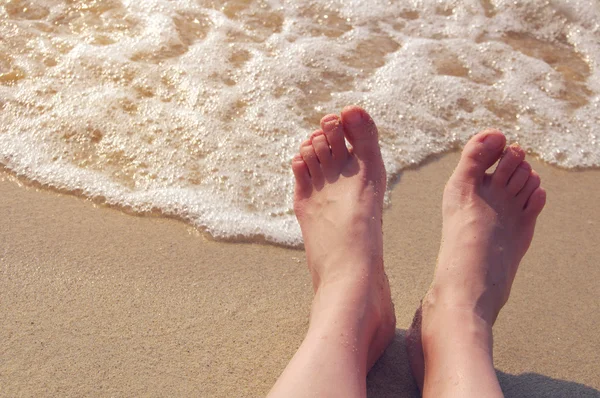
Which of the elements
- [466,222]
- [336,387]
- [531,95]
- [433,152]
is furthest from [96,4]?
[336,387]

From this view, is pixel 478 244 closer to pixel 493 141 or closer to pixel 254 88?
pixel 493 141

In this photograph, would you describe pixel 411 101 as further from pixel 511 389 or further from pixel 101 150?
pixel 511 389

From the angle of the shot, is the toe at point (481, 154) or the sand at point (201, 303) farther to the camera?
the toe at point (481, 154)

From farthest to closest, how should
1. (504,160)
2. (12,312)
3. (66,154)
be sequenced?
(66,154) → (504,160) → (12,312)

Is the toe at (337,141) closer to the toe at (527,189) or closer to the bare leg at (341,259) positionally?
the bare leg at (341,259)

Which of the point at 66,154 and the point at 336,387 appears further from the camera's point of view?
the point at 66,154

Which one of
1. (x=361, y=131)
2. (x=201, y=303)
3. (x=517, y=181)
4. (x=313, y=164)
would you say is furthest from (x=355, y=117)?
(x=201, y=303)

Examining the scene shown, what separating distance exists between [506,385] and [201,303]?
0.70 m

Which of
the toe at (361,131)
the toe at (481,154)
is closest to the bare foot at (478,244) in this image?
the toe at (481,154)

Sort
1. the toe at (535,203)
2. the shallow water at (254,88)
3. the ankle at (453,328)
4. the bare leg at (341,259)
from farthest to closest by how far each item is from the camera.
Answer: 1. the shallow water at (254,88)
2. the toe at (535,203)
3. the ankle at (453,328)
4. the bare leg at (341,259)

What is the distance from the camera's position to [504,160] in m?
1.70

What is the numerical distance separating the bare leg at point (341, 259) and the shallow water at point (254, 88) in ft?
0.67

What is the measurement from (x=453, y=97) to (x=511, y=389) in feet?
4.18

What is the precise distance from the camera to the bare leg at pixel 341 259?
1.27 m
